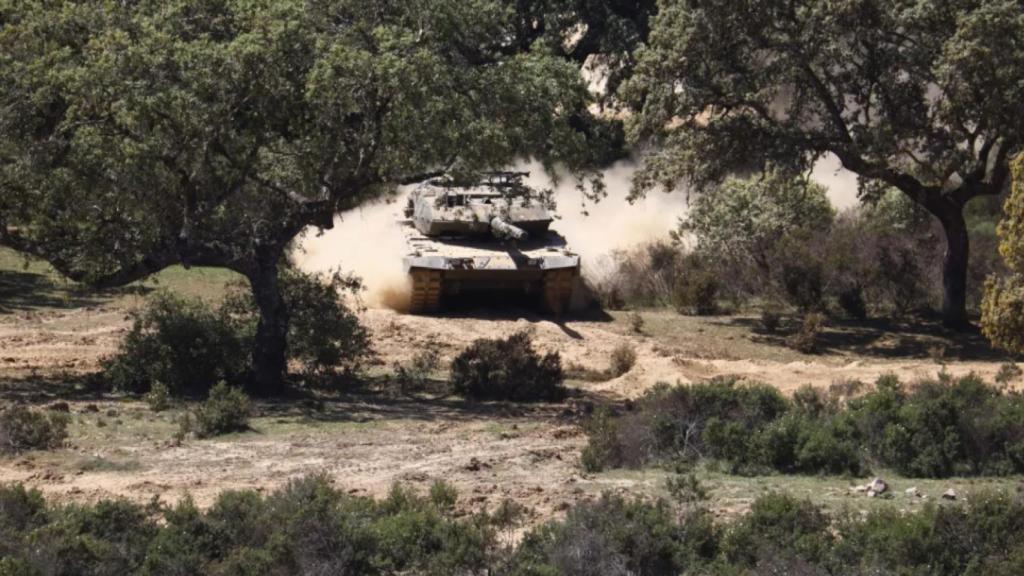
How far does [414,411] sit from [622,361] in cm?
436

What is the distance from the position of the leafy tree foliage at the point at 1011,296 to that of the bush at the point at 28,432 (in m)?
10.6

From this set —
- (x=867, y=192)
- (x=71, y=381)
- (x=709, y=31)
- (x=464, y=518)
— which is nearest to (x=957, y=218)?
(x=867, y=192)

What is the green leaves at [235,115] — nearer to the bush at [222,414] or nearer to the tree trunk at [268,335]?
the tree trunk at [268,335]

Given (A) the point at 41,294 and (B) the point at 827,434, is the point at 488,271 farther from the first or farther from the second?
(B) the point at 827,434

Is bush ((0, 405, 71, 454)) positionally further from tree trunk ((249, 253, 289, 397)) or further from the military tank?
the military tank

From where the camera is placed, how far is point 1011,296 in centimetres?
2064

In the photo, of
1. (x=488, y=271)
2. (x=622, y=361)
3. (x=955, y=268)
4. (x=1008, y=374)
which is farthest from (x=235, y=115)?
(x=955, y=268)

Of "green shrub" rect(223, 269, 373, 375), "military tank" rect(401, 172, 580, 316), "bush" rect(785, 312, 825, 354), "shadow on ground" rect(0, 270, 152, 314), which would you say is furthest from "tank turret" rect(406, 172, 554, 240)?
"green shrub" rect(223, 269, 373, 375)

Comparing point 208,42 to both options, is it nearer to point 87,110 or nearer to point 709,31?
point 87,110

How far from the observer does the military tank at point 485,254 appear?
26.5 m

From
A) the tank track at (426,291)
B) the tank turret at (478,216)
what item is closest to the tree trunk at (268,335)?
the tank track at (426,291)

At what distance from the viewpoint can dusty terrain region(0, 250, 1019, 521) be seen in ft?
48.4

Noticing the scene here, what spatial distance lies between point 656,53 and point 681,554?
14709 mm

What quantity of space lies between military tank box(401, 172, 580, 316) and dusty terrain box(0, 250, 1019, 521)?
1.54 ft
